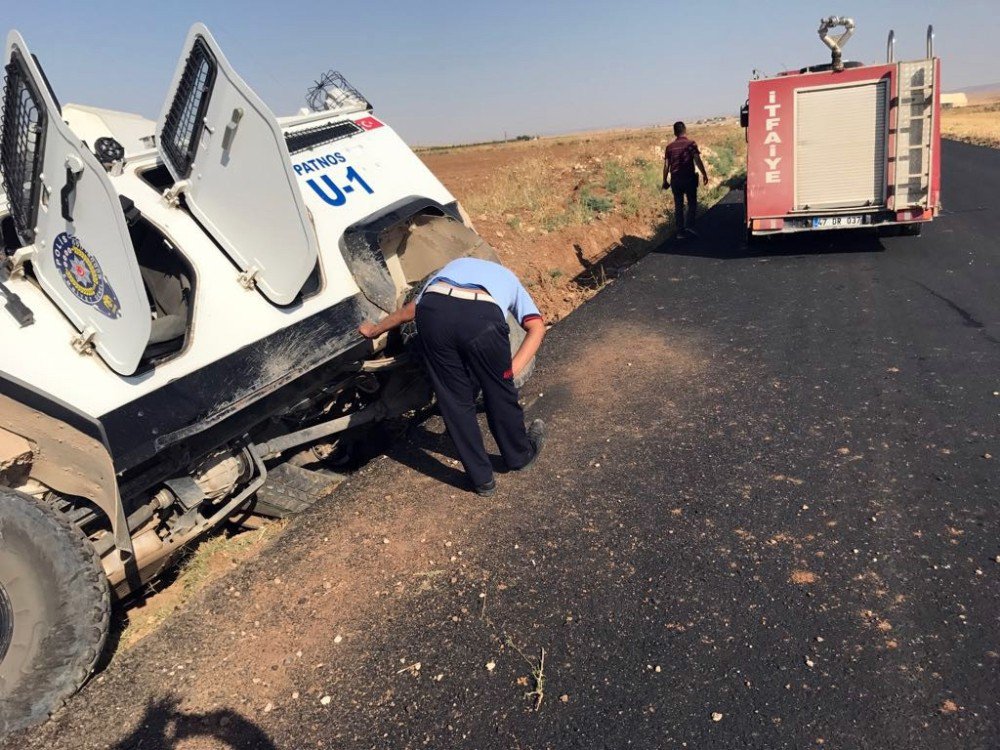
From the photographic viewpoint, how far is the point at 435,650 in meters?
3.30

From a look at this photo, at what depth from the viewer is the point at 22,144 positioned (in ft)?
11.4

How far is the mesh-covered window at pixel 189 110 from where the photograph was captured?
12.7 ft

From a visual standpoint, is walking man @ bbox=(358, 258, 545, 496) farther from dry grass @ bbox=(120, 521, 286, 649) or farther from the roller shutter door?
the roller shutter door

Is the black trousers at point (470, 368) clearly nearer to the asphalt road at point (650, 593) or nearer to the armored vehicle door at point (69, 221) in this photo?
the asphalt road at point (650, 593)

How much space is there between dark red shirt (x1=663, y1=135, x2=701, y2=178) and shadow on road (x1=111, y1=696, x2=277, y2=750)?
11.4 meters

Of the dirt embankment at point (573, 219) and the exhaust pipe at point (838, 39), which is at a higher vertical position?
the exhaust pipe at point (838, 39)

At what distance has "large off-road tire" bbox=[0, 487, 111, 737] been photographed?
121 inches

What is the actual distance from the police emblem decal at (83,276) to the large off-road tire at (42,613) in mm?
979

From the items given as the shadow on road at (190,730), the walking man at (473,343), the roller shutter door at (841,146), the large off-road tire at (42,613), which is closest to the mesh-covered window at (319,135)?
the walking man at (473,343)

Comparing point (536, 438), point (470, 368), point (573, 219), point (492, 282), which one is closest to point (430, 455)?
point (536, 438)

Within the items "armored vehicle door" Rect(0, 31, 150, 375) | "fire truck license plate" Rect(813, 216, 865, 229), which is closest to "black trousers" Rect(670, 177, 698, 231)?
"fire truck license plate" Rect(813, 216, 865, 229)

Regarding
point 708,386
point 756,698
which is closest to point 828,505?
point 756,698

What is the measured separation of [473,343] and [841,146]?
853 cm

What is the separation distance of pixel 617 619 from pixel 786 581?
33.3 inches
